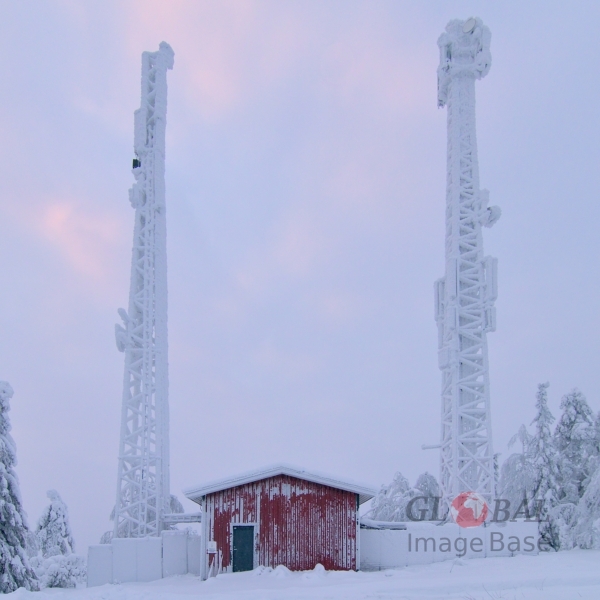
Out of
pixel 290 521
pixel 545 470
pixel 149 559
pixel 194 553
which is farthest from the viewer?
pixel 545 470

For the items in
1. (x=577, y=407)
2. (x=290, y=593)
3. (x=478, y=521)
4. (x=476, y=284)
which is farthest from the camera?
(x=577, y=407)

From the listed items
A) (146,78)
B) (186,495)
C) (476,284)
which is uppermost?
(146,78)

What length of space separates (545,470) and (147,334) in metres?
19.0

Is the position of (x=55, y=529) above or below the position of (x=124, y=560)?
below

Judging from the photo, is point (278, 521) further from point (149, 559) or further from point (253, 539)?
point (149, 559)

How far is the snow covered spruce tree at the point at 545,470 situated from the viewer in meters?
29.1

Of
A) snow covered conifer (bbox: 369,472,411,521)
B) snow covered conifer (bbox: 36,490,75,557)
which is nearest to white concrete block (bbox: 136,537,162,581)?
snow covered conifer (bbox: 36,490,75,557)

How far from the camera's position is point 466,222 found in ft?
97.3

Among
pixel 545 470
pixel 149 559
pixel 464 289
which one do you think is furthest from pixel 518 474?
pixel 149 559

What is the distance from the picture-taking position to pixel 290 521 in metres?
21.6

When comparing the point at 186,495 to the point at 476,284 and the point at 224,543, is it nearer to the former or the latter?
the point at 224,543

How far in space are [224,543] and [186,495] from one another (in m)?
1.98

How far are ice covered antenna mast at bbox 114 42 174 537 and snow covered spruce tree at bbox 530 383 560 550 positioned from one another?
1665cm

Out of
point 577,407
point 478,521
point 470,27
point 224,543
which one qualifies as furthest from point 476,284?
point 224,543
